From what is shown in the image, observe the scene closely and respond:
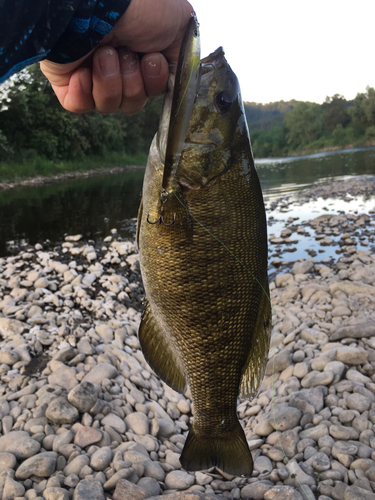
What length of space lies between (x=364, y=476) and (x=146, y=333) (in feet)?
6.75

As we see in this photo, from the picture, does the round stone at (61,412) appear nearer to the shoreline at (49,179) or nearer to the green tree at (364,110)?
the shoreline at (49,179)

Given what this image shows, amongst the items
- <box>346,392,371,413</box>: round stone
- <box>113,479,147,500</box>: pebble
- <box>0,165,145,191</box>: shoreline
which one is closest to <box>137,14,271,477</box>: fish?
<box>113,479,147,500</box>: pebble

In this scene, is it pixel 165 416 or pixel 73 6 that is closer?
pixel 73 6

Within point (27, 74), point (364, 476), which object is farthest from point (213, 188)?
point (27, 74)

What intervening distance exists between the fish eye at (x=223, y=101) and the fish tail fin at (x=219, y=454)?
1.68 metres

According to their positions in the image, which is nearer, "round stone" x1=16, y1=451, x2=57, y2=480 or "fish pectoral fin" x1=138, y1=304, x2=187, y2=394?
"fish pectoral fin" x1=138, y1=304, x2=187, y2=394

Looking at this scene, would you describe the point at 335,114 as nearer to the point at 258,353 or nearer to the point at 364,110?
the point at 364,110

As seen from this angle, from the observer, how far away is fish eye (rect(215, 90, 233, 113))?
1.73m

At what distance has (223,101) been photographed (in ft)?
5.69

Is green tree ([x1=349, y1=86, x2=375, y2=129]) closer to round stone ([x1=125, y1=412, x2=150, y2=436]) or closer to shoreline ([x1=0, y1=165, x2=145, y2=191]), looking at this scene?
shoreline ([x1=0, y1=165, x2=145, y2=191])

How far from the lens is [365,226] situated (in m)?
10.5

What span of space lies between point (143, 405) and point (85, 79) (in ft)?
9.90

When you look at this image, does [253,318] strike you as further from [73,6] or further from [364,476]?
[364,476]

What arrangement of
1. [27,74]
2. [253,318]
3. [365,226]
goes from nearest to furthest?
[253,318] → [365,226] → [27,74]
